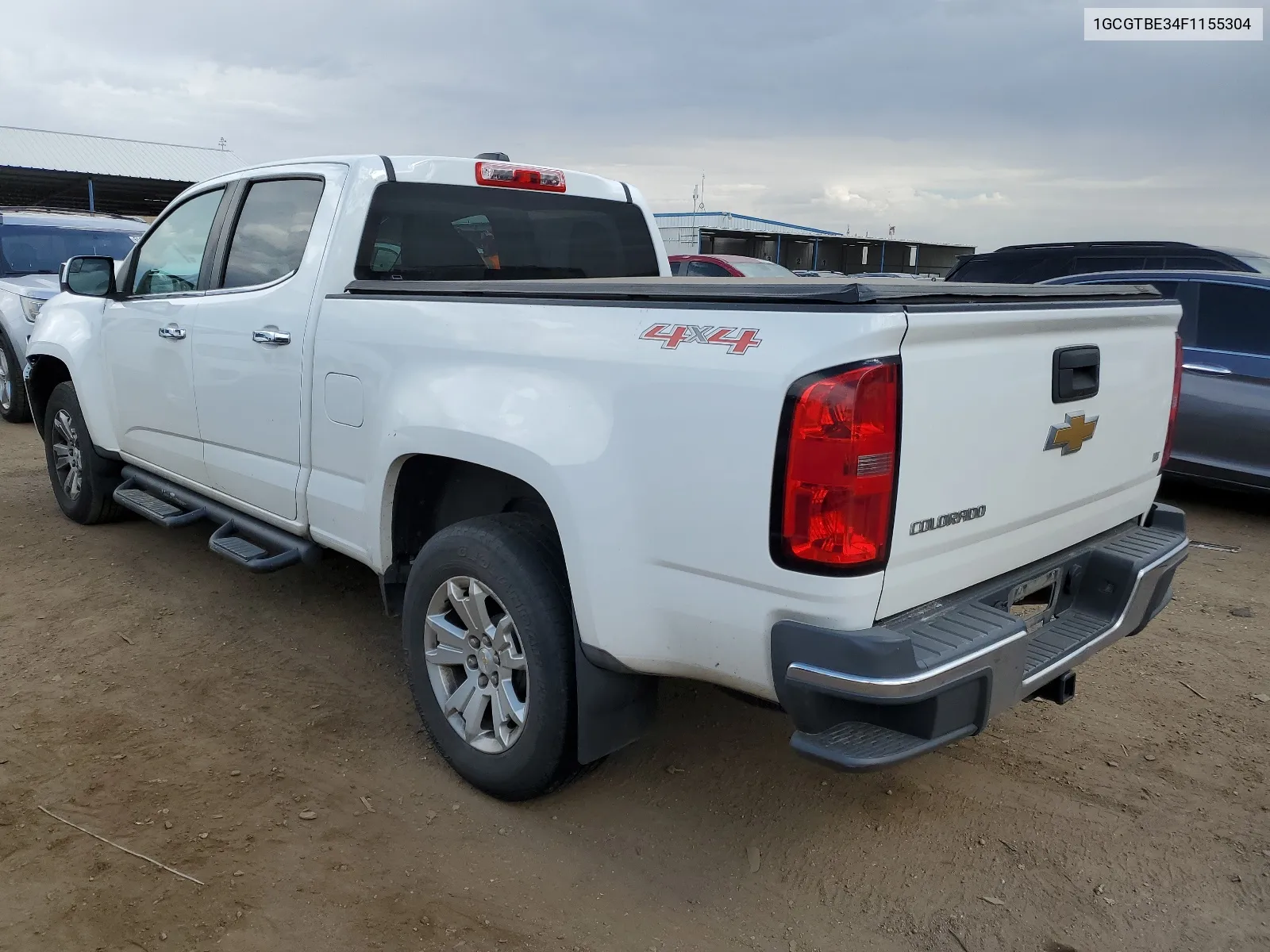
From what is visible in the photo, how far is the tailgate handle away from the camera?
8.41 feet

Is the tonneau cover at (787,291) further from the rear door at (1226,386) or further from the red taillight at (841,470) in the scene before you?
the rear door at (1226,386)

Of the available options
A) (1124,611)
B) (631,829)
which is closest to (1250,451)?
(1124,611)

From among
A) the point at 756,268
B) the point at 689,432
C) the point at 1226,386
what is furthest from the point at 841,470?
the point at 756,268

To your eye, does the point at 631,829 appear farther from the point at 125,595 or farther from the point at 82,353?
the point at 82,353

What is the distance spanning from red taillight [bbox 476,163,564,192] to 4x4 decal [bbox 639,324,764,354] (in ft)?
6.34

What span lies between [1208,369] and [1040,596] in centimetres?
462

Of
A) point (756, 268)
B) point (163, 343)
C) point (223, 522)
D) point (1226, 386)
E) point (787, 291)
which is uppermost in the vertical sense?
point (756, 268)

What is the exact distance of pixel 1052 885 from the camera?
2.75 m

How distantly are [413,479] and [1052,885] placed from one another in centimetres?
230

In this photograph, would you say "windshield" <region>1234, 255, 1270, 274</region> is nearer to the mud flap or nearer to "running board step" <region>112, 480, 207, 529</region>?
the mud flap

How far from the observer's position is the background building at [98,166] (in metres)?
26.2

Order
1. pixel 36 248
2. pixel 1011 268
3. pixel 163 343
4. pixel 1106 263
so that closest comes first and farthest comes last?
1. pixel 163 343
2. pixel 36 248
3. pixel 1106 263
4. pixel 1011 268

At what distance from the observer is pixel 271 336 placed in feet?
12.2

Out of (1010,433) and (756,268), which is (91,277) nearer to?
(1010,433)
